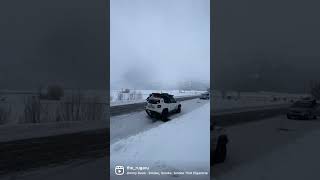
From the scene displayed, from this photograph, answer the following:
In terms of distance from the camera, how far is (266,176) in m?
6.15

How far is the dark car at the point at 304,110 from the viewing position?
21.1 m

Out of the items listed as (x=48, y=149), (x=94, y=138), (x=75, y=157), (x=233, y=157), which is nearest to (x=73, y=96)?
A: (x=94, y=138)

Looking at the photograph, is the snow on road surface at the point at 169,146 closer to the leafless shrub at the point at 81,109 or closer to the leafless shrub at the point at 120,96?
the leafless shrub at the point at 120,96

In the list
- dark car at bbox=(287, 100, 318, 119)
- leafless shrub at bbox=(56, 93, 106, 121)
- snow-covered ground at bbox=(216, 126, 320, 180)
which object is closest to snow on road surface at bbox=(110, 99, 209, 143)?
snow-covered ground at bbox=(216, 126, 320, 180)

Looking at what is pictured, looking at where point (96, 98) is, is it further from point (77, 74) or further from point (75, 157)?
point (75, 157)

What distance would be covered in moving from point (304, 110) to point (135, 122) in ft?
59.7

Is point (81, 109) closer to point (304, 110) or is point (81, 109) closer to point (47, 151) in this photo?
point (47, 151)

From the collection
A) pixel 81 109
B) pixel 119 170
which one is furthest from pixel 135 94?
pixel 81 109

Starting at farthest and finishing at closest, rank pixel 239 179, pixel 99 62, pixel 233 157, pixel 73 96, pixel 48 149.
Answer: pixel 99 62 < pixel 73 96 < pixel 48 149 < pixel 233 157 < pixel 239 179

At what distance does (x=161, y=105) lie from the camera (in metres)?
5.59

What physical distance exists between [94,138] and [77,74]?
12.3m

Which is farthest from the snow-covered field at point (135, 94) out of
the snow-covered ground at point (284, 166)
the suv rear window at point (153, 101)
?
the snow-covered ground at point (284, 166)

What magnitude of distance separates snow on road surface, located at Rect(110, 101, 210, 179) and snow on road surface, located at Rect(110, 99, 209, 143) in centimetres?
8

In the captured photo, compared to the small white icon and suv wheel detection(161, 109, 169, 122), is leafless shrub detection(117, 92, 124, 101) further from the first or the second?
the small white icon
